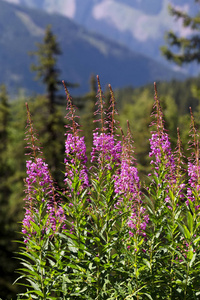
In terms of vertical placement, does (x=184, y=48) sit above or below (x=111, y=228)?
above

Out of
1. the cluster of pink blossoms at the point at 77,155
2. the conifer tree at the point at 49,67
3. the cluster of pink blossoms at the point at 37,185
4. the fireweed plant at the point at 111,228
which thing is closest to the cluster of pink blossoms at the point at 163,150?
the fireweed plant at the point at 111,228

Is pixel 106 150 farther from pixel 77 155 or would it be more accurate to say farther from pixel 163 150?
pixel 163 150

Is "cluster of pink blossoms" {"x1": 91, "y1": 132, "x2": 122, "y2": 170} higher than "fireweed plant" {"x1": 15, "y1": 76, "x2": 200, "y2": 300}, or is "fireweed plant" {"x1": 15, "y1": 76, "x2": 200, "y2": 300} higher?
"cluster of pink blossoms" {"x1": 91, "y1": 132, "x2": 122, "y2": 170}

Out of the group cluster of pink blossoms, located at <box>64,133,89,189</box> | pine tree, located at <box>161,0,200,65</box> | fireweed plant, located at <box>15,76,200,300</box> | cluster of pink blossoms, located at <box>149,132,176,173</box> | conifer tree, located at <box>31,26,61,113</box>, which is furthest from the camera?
conifer tree, located at <box>31,26,61,113</box>

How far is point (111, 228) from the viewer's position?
5426 millimetres

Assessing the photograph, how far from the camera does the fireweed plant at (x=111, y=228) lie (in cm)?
517

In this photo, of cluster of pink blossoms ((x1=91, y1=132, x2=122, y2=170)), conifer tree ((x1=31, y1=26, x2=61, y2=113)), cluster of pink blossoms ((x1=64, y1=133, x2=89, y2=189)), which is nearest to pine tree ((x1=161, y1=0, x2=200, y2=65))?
conifer tree ((x1=31, y1=26, x2=61, y2=113))

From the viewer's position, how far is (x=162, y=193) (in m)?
5.47

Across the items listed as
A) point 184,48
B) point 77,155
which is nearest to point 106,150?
point 77,155

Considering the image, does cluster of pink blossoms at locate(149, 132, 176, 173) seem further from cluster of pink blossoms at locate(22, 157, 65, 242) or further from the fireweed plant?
cluster of pink blossoms at locate(22, 157, 65, 242)

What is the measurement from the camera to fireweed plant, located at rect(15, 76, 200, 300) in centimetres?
517

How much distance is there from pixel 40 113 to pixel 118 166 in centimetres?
2140

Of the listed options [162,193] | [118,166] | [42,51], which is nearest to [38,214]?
[118,166]

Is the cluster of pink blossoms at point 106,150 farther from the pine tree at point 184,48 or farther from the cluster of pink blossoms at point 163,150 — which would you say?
the pine tree at point 184,48
